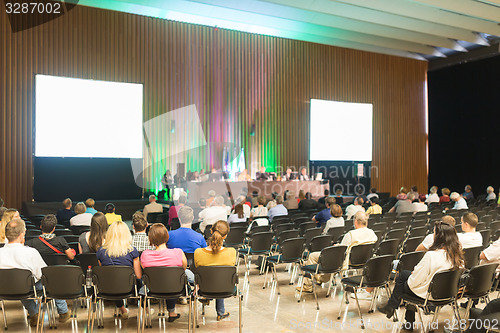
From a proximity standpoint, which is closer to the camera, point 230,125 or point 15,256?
point 15,256

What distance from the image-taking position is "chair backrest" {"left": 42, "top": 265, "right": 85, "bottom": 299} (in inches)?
166

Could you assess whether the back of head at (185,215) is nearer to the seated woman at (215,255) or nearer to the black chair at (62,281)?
the seated woman at (215,255)

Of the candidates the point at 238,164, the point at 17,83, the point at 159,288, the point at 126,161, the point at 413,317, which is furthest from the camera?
the point at 238,164

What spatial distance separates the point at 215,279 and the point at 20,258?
6.50ft

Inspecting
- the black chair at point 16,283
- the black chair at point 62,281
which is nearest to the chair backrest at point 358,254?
the black chair at point 62,281

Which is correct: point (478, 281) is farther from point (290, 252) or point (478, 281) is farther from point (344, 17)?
point (344, 17)

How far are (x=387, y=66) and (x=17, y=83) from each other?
1599cm

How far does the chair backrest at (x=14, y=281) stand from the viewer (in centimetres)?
421

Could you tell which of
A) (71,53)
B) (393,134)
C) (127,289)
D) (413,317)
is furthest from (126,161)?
(393,134)

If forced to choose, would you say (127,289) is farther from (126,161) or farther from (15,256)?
(126,161)

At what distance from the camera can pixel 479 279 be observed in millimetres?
4344

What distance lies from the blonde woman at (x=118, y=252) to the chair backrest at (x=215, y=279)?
0.66 metres

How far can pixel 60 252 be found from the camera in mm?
5020

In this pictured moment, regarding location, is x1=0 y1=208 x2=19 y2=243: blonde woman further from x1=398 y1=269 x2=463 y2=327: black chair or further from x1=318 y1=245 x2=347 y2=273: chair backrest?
x1=398 y1=269 x2=463 y2=327: black chair
